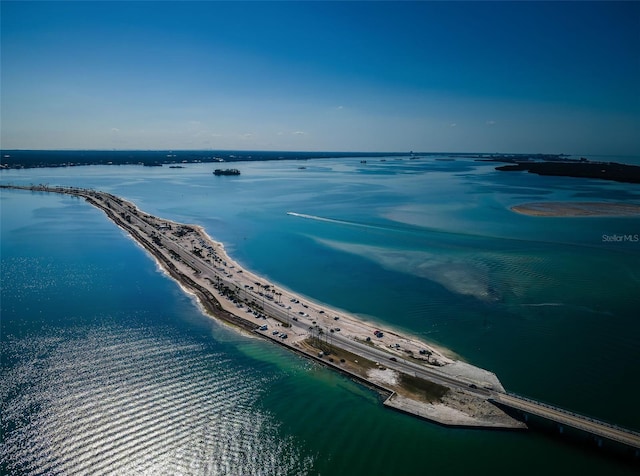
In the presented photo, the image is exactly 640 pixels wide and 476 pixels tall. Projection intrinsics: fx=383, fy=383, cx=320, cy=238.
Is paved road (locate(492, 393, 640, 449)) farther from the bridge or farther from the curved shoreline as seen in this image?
the curved shoreline

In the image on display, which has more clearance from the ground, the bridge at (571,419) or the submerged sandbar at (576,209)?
the submerged sandbar at (576,209)

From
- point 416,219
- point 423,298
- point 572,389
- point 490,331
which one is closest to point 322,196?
point 416,219

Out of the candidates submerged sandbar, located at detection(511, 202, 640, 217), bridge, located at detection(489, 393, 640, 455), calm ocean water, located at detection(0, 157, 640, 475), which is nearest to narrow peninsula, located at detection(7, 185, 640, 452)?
bridge, located at detection(489, 393, 640, 455)

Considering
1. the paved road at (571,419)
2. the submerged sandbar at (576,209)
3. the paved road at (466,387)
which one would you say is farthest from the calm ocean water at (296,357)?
the submerged sandbar at (576,209)

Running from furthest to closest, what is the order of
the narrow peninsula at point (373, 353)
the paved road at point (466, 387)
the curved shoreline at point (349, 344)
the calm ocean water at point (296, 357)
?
1. the curved shoreline at point (349, 344)
2. the narrow peninsula at point (373, 353)
3. the paved road at point (466, 387)
4. the calm ocean water at point (296, 357)

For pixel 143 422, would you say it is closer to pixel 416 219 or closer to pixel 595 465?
pixel 595 465

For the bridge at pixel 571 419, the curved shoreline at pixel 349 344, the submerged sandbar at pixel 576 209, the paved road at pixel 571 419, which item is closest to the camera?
the bridge at pixel 571 419

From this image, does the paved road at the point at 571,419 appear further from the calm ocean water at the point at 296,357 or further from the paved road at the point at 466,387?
the calm ocean water at the point at 296,357
